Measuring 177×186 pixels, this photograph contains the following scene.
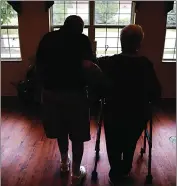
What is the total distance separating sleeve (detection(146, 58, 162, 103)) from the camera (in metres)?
1.73

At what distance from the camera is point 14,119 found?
141 inches

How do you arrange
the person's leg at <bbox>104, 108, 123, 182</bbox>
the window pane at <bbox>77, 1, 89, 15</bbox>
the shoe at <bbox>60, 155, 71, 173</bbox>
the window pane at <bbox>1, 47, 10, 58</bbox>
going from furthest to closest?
the window pane at <bbox>1, 47, 10, 58</bbox> < the window pane at <bbox>77, 1, 89, 15</bbox> < the shoe at <bbox>60, 155, 71, 173</bbox> < the person's leg at <bbox>104, 108, 123, 182</bbox>

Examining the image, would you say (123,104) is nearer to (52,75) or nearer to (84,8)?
(52,75)

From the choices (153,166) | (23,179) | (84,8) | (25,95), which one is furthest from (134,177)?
(84,8)

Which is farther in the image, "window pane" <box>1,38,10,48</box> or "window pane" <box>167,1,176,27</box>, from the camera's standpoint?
"window pane" <box>1,38,10,48</box>

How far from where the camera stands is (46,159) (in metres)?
2.59

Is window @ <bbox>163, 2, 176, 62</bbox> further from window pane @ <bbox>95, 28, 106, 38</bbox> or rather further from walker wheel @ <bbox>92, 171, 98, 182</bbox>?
walker wheel @ <bbox>92, 171, 98, 182</bbox>

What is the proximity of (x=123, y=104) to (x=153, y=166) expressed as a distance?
1.04 metres

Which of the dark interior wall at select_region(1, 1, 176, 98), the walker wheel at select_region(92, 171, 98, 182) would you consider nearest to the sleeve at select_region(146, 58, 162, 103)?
the walker wheel at select_region(92, 171, 98, 182)

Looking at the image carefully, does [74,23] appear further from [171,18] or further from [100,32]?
[171,18]

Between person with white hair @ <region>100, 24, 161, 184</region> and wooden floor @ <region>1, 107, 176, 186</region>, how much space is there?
4.4 inches

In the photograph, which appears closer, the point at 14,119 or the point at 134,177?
the point at 134,177

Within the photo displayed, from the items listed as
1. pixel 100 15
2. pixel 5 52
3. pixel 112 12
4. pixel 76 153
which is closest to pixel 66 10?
pixel 100 15

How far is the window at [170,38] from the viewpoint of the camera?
4215 mm
